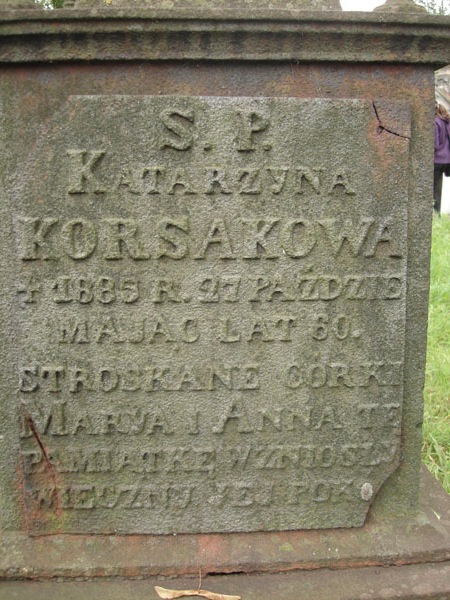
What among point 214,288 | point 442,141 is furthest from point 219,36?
point 442,141

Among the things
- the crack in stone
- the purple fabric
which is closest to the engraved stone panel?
the crack in stone

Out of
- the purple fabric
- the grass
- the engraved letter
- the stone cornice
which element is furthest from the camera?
the purple fabric

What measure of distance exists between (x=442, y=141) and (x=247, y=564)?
255 inches

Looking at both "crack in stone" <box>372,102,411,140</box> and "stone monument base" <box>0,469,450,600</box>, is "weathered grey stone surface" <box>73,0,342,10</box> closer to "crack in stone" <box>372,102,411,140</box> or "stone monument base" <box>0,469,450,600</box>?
"crack in stone" <box>372,102,411,140</box>

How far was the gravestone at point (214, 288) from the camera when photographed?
4.80 ft

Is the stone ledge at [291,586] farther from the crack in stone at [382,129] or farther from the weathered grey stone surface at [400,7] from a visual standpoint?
the weathered grey stone surface at [400,7]

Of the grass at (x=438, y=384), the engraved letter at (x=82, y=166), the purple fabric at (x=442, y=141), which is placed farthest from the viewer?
the purple fabric at (x=442, y=141)

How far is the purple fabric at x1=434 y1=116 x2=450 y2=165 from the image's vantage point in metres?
7.00

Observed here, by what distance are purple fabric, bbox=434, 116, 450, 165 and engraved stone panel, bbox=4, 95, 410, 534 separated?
6015 mm

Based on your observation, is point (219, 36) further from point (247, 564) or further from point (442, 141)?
point (442, 141)

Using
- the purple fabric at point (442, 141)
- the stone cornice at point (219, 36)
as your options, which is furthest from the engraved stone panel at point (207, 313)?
the purple fabric at point (442, 141)

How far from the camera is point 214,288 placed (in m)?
1.57

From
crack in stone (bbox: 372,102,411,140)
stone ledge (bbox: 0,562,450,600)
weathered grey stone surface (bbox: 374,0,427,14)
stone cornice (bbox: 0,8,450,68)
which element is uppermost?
weathered grey stone surface (bbox: 374,0,427,14)

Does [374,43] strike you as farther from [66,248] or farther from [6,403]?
[6,403]
